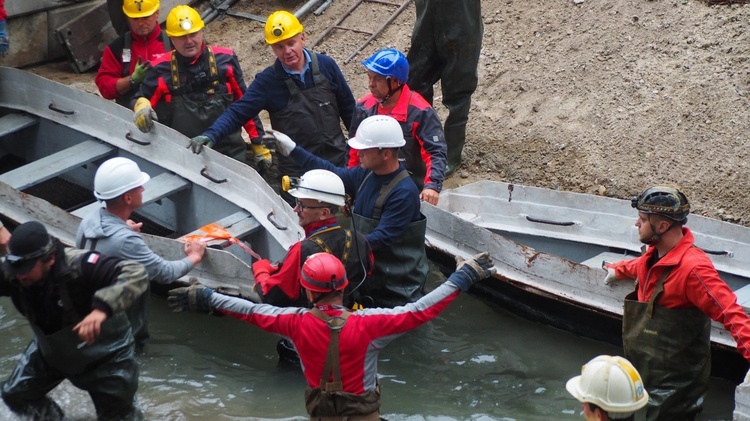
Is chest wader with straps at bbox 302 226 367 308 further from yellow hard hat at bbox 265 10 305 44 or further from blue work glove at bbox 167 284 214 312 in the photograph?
yellow hard hat at bbox 265 10 305 44

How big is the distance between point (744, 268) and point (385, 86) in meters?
2.78

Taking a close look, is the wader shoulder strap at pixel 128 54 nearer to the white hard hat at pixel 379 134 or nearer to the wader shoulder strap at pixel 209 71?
the wader shoulder strap at pixel 209 71

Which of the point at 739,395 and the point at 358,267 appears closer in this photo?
the point at 739,395

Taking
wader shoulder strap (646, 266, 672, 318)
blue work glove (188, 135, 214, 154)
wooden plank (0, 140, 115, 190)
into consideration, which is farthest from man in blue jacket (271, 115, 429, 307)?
wooden plank (0, 140, 115, 190)

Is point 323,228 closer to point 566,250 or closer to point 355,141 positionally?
point 355,141

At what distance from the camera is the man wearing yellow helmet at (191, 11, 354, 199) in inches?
289

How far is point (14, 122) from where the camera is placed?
883 centimetres

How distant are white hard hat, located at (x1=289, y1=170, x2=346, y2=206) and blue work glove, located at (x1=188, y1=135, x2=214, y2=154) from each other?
193 centimetres

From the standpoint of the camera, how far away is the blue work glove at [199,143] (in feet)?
24.2

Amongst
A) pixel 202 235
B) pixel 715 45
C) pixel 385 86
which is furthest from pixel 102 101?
pixel 715 45

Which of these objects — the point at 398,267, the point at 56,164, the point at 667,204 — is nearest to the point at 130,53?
the point at 56,164

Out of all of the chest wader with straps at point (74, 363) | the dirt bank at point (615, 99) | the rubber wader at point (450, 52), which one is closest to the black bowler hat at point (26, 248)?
the chest wader with straps at point (74, 363)

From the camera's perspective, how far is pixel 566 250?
24.9ft

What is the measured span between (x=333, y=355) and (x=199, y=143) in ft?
10.1
